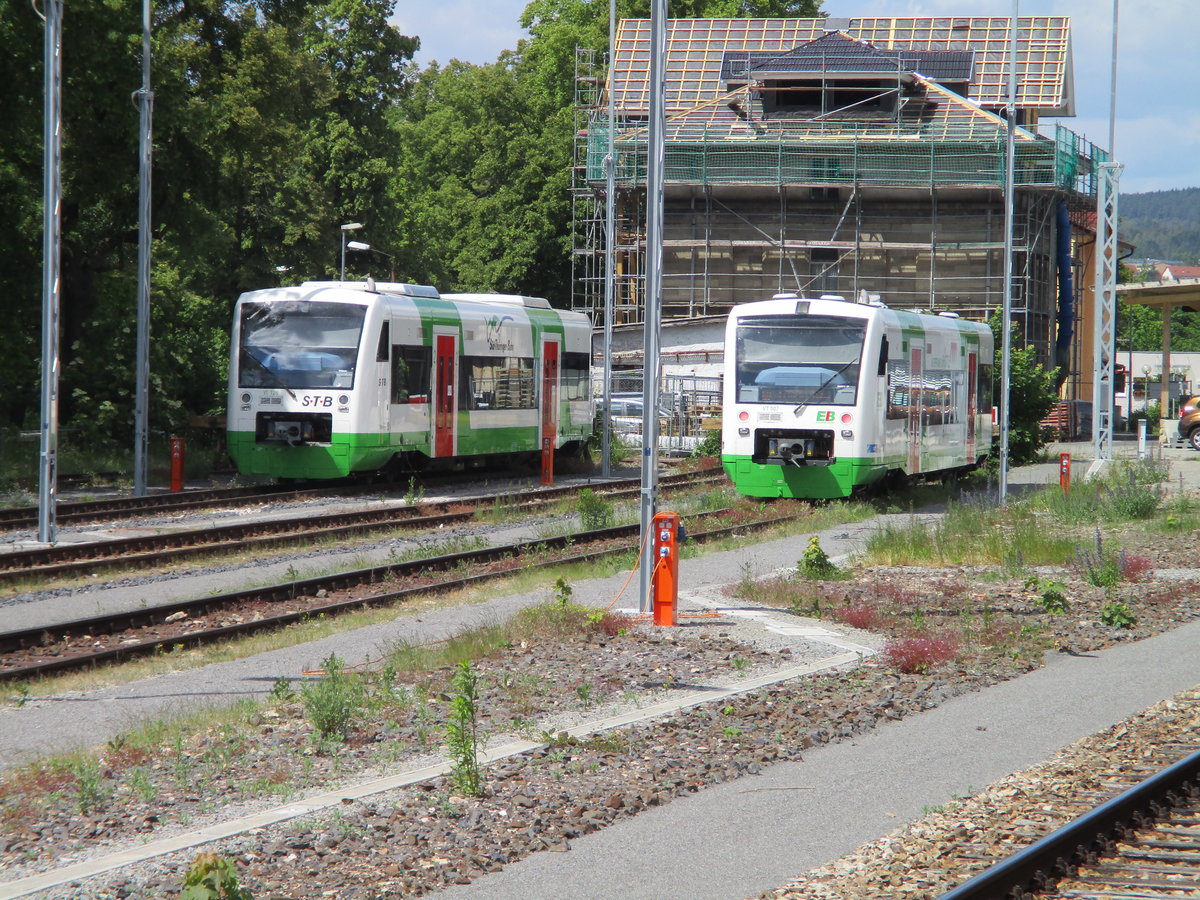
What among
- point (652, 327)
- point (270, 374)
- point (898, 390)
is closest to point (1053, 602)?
point (652, 327)

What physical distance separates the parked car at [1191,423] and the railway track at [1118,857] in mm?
39894

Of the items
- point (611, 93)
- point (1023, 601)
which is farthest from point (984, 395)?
point (1023, 601)

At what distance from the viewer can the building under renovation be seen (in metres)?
50.8

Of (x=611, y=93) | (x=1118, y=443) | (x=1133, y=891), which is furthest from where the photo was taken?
(x=1118, y=443)

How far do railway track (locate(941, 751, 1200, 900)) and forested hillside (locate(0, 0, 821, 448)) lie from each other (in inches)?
926

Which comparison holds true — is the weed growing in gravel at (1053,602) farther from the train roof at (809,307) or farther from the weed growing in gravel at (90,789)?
the weed growing in gravel at (90,789)

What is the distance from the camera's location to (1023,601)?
15.0 meters

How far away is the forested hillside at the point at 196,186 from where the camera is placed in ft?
Answer: 89.0

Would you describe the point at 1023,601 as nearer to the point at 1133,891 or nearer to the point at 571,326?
the point at 1133,891

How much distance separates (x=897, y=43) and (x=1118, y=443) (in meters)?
20.5

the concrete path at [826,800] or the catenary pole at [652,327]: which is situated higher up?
the catenary pole at [652,327]

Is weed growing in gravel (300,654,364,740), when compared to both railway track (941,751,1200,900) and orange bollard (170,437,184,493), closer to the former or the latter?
railway track (941,751,1200,900)

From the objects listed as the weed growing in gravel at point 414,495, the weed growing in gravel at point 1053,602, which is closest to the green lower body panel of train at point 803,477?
the weed growing in gravel at point 414,495

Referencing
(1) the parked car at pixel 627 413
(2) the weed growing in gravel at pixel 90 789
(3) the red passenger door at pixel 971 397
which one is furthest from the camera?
(1) the parked car at pixel 627 413
